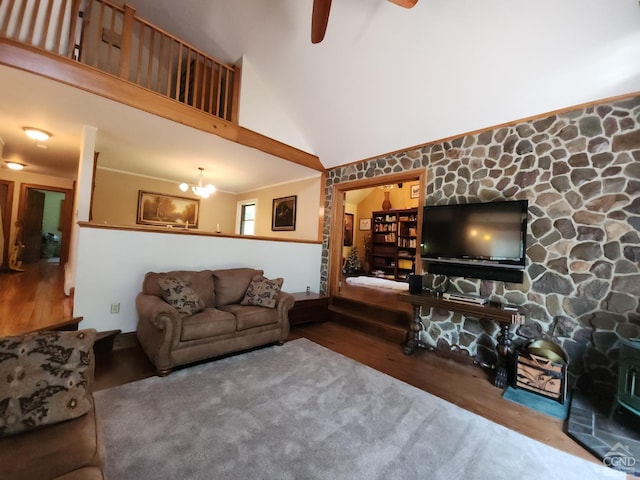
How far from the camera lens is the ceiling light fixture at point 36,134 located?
3502mm

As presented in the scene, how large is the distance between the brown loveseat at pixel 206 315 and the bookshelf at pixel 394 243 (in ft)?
16.6

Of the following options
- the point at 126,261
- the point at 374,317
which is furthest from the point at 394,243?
the point at 126,261

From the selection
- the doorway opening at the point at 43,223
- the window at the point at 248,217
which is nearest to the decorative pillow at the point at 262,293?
the window at the point at 248,217

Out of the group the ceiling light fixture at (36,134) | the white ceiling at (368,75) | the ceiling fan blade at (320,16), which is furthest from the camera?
the ceiling light fixture at (36,134)

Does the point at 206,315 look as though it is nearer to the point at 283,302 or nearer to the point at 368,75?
the point at 283,302

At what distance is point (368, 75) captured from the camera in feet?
10.7

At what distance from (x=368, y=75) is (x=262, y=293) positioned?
2.99 m

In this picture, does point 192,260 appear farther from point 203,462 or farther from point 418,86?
point 418,86

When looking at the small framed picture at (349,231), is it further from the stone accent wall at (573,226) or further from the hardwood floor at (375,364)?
the stone accent wall at (573,226)

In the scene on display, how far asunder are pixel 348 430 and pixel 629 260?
110 inches

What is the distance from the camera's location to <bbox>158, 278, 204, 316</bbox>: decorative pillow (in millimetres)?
2721

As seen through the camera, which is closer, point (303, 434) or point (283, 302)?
point (303, 434)

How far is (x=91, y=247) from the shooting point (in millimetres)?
2885

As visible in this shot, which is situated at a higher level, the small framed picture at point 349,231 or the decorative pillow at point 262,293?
the small framed picture at point 349,231
